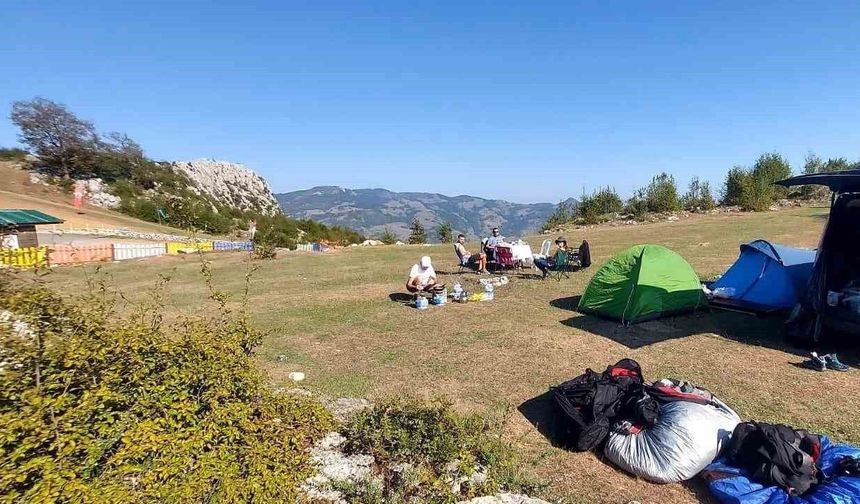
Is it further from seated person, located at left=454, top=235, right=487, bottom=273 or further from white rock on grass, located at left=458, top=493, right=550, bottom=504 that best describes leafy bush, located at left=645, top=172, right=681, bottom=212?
white rock on grass, located at left=458, top=493, right=550, bottom=504

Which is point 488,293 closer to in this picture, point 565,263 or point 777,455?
point 565,263

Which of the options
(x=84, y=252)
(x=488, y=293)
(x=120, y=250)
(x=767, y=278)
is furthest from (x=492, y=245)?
(x=84, y=252)

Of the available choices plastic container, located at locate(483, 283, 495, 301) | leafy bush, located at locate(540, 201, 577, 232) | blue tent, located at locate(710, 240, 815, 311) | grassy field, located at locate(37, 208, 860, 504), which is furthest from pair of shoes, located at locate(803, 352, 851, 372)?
leafy bush, located at locate(540, 201, 577, 232)

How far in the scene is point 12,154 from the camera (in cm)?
5650

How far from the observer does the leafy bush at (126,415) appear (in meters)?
2.77

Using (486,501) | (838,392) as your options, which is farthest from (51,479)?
(838,392)

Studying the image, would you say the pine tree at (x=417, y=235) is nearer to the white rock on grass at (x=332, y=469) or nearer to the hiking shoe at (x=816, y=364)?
the hiking shoe at (x=816, y=364)

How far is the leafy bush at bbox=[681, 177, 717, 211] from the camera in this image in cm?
3900

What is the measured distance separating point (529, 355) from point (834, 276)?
562 centimetres

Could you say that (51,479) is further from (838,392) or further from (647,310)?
(647,310)

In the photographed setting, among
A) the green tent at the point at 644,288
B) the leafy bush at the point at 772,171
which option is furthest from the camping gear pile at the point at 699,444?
the leafy bush at the point at 772,171

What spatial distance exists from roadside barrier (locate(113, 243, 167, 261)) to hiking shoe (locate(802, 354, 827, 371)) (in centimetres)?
2656

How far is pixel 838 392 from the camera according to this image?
5.97m

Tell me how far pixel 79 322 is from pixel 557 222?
3880cm
